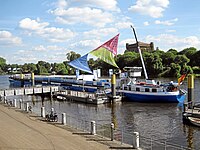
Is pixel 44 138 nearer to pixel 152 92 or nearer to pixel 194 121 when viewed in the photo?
pixel 194 121

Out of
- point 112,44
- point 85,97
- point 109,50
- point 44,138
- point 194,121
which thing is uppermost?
point 112,44

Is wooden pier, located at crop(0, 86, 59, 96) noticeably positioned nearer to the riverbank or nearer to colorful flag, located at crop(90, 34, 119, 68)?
colorful flag, located at crop(90, 34, 119, 68)

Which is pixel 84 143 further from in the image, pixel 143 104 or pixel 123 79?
pixel 123 79

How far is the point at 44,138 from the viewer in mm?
21906

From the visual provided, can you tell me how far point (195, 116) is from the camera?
35.7m

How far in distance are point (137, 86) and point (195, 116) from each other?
2610cm

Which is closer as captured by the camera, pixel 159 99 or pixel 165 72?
pixel 159 99

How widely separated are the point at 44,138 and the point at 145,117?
24.6 metres

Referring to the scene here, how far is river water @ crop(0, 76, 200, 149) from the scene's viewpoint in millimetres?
31845

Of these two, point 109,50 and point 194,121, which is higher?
point 109,50

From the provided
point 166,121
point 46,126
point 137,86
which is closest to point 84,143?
point 46,126

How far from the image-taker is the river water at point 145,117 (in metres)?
31.8

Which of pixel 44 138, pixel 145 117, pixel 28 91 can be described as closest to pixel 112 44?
pixel 28 91

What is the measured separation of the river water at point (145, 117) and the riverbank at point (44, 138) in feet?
37.4
